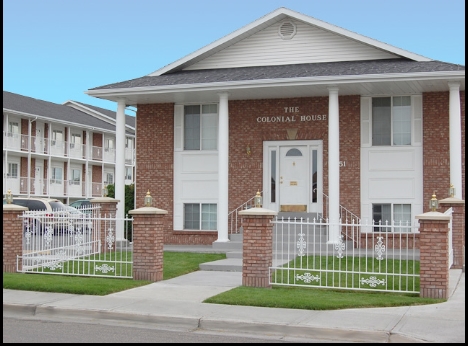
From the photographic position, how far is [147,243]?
45.4 feet

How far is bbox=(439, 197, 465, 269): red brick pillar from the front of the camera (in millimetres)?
16531

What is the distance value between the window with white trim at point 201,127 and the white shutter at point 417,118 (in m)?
5.95

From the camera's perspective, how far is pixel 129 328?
9.91 metres

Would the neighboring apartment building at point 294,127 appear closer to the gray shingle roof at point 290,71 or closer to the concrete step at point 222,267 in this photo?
the gray shingle roof at point 290,71

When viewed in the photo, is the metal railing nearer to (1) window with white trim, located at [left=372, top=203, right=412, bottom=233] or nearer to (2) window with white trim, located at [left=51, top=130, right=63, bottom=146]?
(2) window with white trim, located at [left=51, top=130, right=63, bottom=146]

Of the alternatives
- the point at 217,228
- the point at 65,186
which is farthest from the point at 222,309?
the point at 65,186

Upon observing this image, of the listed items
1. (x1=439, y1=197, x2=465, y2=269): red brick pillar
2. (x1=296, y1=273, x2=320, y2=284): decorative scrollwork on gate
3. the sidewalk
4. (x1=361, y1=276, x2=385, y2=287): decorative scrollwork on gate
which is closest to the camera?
the sidewalk

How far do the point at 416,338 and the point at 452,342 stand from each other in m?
0.46

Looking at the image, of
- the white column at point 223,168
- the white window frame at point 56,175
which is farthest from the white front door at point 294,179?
the white window frame at point 56,175

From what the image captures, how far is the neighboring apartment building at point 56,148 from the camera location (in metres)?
45.8

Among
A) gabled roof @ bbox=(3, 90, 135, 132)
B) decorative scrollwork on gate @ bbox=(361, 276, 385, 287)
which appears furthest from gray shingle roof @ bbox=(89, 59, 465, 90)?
gabled roof @ bbox=(3, 90, 135, 132)

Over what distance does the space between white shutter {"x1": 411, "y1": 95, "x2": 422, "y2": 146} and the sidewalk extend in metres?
8.42

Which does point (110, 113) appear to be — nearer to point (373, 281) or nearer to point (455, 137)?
point (455, 137)

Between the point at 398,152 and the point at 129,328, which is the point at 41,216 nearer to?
the point at 129,328
